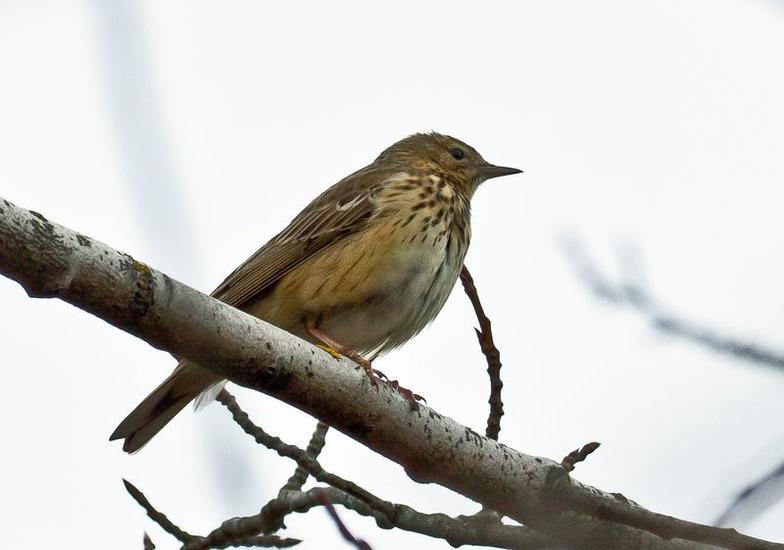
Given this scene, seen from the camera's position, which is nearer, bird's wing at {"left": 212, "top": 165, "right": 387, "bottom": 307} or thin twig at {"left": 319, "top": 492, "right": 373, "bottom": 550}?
thin twig at {"left": 319, "top": 492, "right": 373, "bottom": 550}

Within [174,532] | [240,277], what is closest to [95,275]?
[174,532]

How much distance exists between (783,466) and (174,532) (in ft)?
10.3

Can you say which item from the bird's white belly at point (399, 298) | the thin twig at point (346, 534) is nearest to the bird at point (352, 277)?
the bird's white belly at point (399, 298)

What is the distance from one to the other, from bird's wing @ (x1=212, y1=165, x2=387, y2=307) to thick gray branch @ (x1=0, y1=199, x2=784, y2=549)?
239 centimetres

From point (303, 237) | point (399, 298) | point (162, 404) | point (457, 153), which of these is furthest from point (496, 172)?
point (162, 404)

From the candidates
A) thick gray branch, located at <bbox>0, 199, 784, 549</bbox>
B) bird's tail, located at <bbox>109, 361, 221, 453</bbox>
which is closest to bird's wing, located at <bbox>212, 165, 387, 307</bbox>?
bird's tail, located at <bbox>109, 361, 221, 453</bbox>

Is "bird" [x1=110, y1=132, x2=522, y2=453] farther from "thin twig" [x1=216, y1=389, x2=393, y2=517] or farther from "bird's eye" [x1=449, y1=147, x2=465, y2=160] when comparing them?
"bird's eye" [x1=449, y1=147, x2=465, y2=160]

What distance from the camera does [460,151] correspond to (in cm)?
932

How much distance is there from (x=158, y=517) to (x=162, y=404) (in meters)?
1.71

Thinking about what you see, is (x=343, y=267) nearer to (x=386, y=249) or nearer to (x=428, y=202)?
(x=386, y=249)

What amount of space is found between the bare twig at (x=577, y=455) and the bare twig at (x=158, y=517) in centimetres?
168

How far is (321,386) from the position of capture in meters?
4.66

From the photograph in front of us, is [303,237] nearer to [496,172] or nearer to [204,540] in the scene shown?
[496,172]

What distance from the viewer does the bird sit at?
673cm
